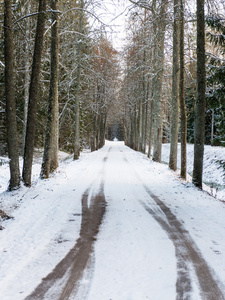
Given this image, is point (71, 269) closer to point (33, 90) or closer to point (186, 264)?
point (186, 264)

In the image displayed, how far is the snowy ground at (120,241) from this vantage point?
307cm

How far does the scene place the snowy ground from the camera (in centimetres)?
307

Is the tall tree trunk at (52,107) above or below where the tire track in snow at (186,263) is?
above

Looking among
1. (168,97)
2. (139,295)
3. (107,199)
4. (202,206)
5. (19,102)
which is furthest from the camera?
(168,97)

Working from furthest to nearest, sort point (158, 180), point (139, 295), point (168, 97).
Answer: point (168, 97) → point (158, 180) → point (139, 295)

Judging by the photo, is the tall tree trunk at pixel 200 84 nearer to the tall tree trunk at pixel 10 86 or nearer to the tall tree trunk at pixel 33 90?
the tall tree trunk at pixel 33 90

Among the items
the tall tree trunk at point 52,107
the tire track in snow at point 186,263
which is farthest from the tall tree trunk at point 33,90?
the tire track in snow at point 186,263

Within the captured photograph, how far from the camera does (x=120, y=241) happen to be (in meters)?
4.44

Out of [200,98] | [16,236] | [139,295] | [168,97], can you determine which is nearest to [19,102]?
[168,97]

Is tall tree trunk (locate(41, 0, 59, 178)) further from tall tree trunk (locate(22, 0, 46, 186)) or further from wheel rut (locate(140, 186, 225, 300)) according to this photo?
wheel rut (locate(140, 186, 225, 300))

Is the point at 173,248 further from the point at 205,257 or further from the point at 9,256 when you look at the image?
the point at 9,256

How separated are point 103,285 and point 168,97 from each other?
21.0 m

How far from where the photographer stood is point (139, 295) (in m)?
2.87

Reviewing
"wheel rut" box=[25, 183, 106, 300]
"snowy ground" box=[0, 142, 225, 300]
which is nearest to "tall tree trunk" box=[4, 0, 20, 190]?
"snowy ground" box=[0, 142, 225, 300]
